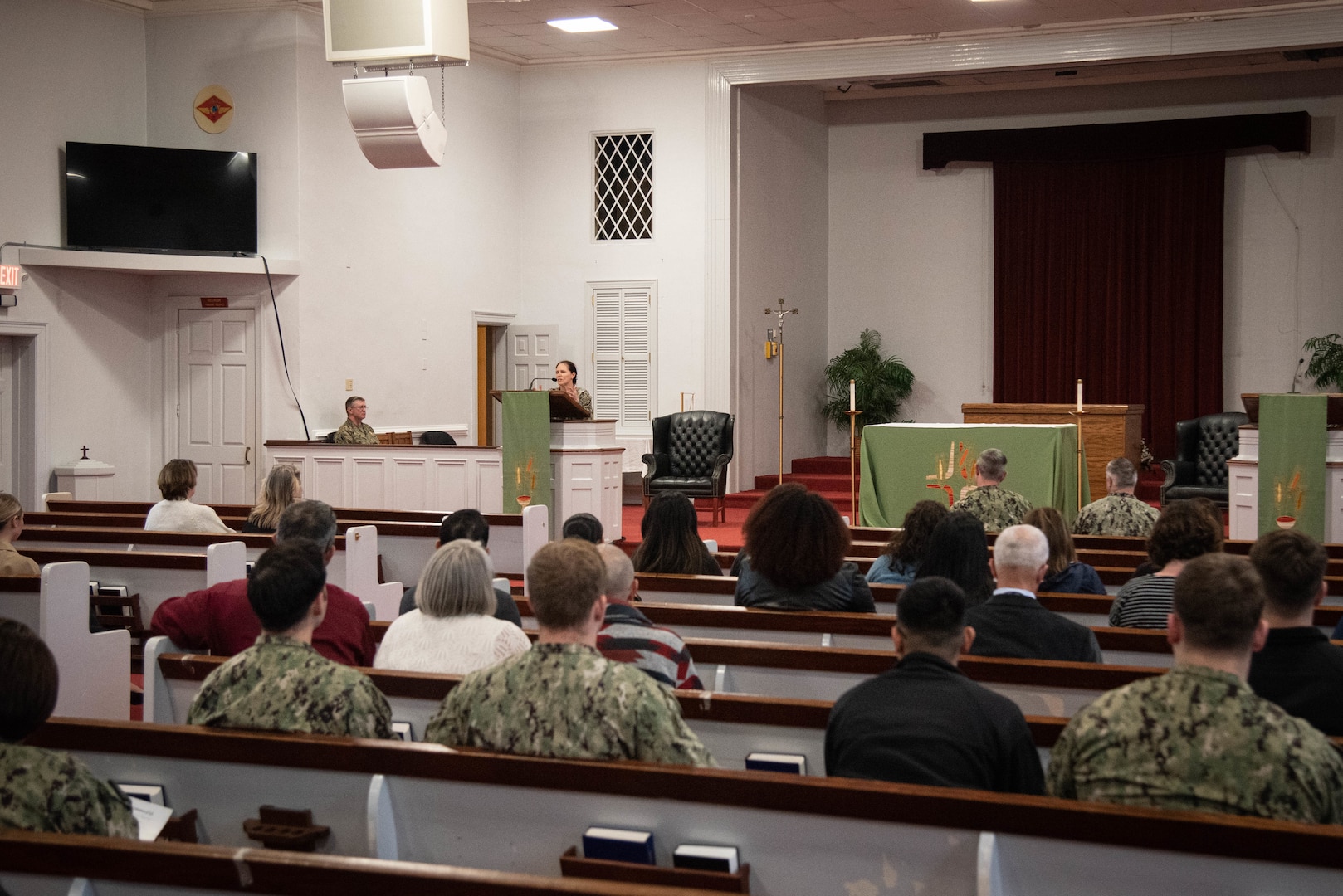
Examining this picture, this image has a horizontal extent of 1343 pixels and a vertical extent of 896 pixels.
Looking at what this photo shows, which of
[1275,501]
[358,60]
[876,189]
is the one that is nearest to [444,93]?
[358,60]

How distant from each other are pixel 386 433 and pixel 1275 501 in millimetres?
6685

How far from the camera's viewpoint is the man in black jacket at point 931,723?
241cm

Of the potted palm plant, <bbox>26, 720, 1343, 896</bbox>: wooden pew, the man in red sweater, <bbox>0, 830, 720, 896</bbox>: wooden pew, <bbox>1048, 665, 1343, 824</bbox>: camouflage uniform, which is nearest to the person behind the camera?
<bbox>0, 830, 720, 896</bbox>: wooden pew

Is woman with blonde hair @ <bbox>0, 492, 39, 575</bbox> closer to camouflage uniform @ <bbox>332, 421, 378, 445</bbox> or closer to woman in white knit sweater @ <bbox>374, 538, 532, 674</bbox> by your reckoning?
woman in white knit sweater @ <bbox>374, 538, 532, 674</bbox>

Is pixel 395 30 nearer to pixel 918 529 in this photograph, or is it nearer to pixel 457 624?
pixel 918 529

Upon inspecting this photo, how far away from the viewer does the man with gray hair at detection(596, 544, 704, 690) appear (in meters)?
3.14

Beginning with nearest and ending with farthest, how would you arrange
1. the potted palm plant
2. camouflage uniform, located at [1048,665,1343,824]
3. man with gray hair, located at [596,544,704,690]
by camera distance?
camouflage uniform, located at [1048,665,1343,824] → man with gray hair, located at [596,544,704,690] → the potted palm plant

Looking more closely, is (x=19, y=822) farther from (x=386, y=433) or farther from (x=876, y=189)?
(x=876, y=189)

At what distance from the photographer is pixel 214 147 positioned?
1089cm

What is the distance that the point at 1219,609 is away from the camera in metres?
2.31

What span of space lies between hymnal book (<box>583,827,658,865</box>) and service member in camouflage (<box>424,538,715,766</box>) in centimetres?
15

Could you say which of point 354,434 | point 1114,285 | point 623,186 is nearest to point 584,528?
point 354,434

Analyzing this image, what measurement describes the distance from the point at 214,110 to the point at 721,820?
9903 millimetres

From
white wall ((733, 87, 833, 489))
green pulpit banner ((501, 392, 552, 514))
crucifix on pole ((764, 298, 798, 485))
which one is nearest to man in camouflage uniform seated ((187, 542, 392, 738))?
green pulpit banner ((501, 392, 552, 514))
